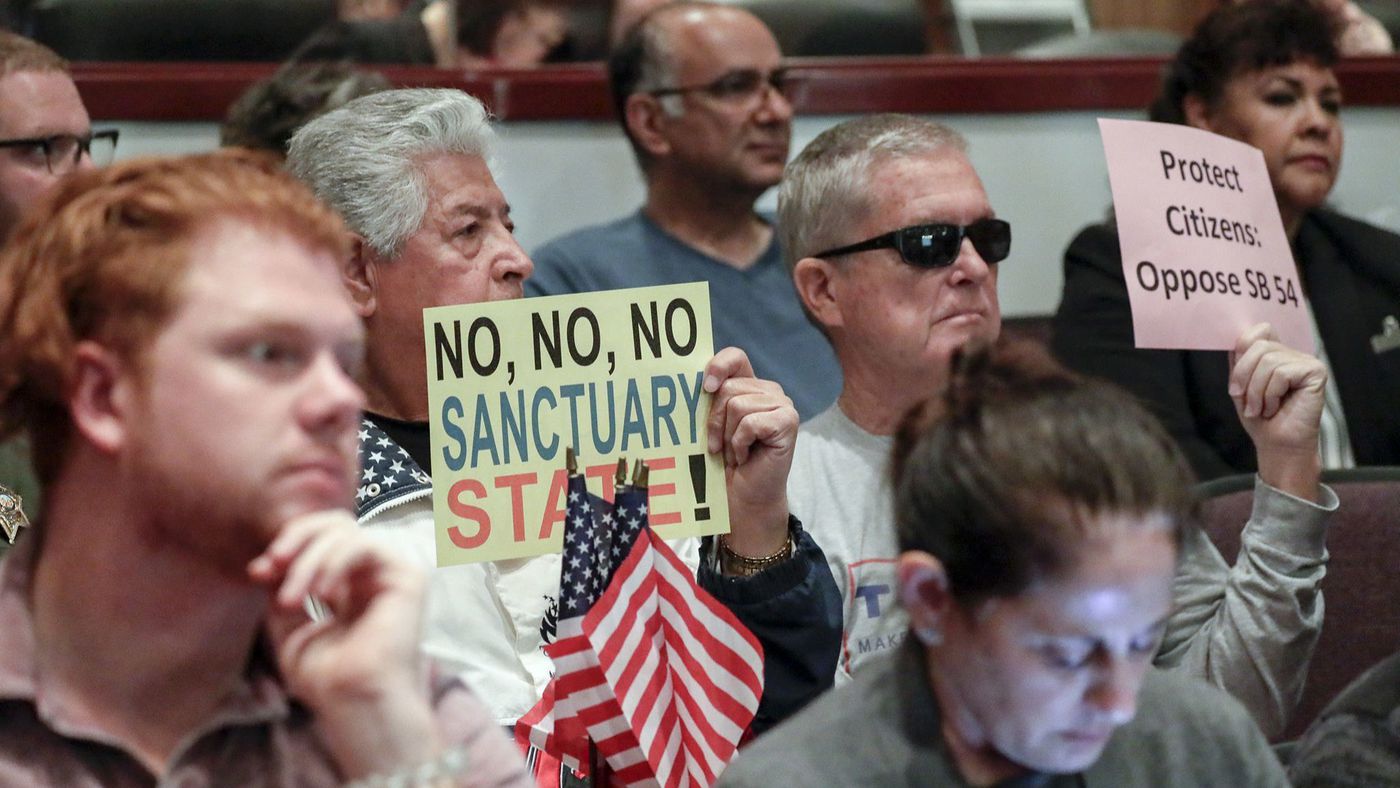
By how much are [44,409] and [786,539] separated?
3.87ft

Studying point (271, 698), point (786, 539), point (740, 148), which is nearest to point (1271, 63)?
point (740, 148)

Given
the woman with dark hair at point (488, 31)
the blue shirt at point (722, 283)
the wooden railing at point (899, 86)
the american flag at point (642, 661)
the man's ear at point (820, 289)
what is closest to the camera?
the american flag at point (642, 661)

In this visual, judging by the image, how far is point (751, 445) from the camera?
7.93ft

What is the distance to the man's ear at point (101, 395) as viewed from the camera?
1451 millimetres

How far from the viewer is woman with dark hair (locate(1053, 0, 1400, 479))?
143 inches

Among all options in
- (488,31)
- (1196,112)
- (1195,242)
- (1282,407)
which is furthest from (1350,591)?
(488,31)

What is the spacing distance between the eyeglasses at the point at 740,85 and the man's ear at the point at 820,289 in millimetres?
1378

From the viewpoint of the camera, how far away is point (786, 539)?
8.02 ft

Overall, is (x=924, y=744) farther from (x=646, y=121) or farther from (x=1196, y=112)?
(x=646, y=121)

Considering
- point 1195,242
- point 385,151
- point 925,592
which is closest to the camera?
point 925,592

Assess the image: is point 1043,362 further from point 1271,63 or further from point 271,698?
point 1271,63

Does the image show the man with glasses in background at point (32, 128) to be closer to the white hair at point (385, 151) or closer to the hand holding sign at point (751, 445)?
the white hair at point (385, 151)

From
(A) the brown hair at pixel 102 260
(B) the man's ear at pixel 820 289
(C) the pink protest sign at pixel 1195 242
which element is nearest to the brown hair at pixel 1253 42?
(C) the pink protest sign at pixel 1195 242

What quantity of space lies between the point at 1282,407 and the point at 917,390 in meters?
0.59
